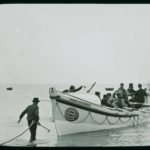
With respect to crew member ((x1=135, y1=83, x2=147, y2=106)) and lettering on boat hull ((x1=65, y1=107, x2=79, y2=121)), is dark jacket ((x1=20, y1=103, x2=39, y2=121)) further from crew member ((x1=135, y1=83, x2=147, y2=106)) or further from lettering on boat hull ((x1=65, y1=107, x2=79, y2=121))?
crew member ((x1=135, y1=83, x2=147, y2=106))

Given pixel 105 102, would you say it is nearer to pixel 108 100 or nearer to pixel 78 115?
pixel 108 100

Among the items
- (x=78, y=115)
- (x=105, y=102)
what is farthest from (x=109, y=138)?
(x=78, y=115)

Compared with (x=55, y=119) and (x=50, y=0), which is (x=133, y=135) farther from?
(x=50, y=0)

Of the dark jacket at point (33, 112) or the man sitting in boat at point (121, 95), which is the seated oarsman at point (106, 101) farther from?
the dark jacket at point (33, 112)

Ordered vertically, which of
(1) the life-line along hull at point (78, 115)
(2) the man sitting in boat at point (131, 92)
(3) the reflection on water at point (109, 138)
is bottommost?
(3) the reflection on water at point (109, 138)

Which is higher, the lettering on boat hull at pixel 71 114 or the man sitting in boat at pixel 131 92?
the man sitting in boat at pixel 131 92

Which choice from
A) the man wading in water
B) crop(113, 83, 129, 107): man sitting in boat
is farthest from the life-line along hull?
the man wading in water

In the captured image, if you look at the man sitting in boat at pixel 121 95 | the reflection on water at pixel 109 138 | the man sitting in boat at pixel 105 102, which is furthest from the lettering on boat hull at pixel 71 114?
the man sitting in boat at pixel 121 95

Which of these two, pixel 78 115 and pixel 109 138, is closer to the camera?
pixel 78 115

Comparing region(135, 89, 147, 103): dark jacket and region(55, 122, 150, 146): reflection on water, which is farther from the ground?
region(135, 89, 147, 103): dark jacket

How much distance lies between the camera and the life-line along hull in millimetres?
13078

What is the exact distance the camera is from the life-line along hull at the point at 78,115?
13078 mm

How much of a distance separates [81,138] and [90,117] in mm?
751

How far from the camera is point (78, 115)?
13.4 metres
